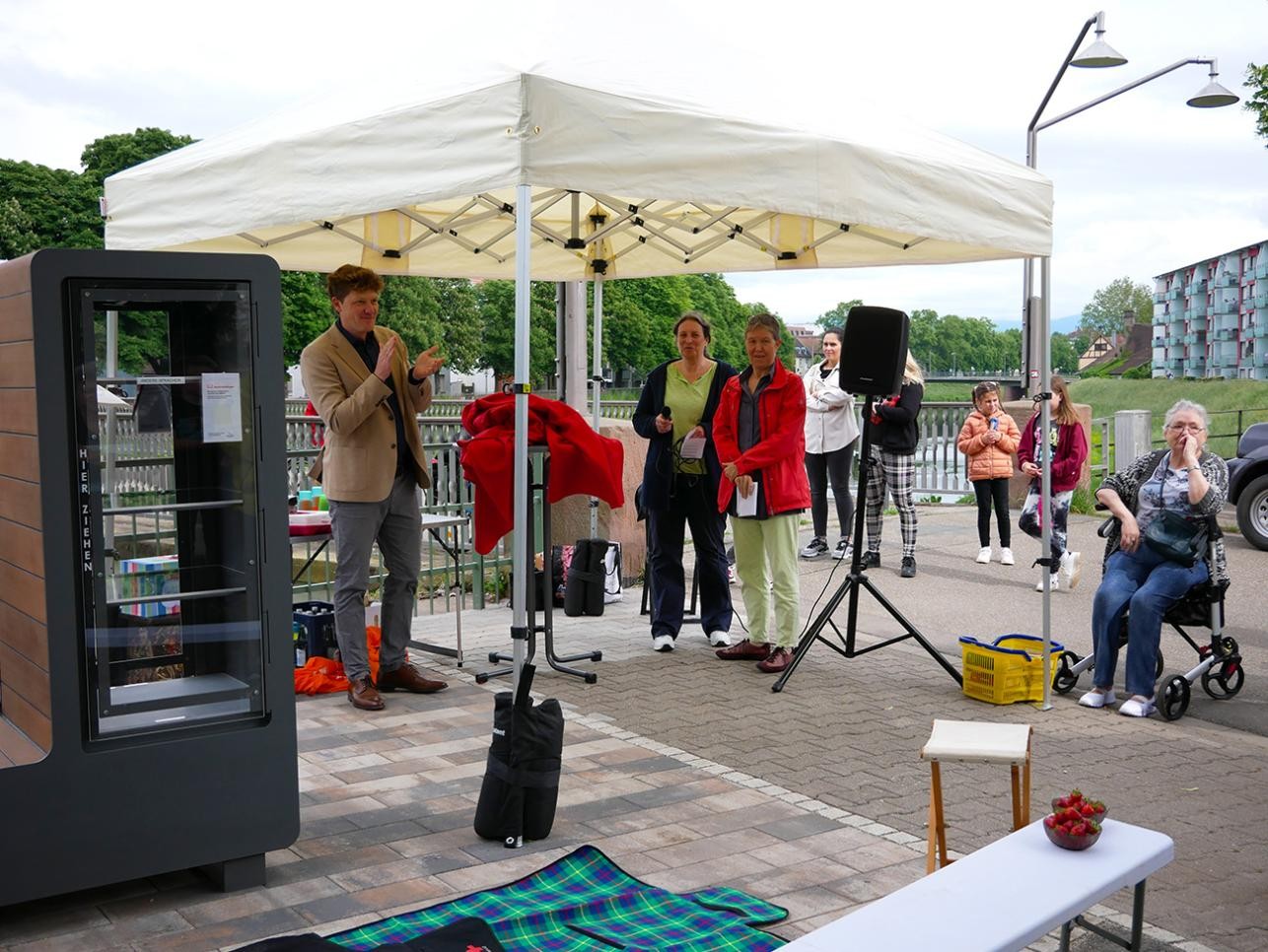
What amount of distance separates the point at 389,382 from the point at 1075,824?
426cm

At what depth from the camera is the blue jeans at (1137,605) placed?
695cm

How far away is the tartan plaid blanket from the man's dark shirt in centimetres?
295

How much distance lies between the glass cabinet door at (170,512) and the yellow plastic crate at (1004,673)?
425 centimetres

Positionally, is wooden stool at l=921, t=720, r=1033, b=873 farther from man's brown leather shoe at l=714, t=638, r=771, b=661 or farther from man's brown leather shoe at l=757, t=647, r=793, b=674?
man's brown leather shoe at l=714, t=638, r=771, b=661

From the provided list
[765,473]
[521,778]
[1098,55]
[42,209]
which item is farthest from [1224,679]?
[42,209]

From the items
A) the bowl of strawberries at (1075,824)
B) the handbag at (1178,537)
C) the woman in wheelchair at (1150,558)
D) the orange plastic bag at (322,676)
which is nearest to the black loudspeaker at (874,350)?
the woman in wheelchair at (1150,558)

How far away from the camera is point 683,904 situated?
4.29m

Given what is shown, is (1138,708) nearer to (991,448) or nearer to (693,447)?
(693,447)

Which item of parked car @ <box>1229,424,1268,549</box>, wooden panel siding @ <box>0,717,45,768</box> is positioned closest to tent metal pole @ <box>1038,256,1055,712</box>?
wooden panel siding @ <box>0,717,45,768</box>

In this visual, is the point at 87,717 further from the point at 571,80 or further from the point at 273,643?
the point at 571,80

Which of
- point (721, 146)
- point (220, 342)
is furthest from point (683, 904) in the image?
point (721, 146)

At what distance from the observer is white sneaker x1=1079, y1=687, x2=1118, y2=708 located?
718 cm

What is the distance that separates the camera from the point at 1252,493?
1374 cm

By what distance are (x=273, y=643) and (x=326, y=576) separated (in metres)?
5.01
